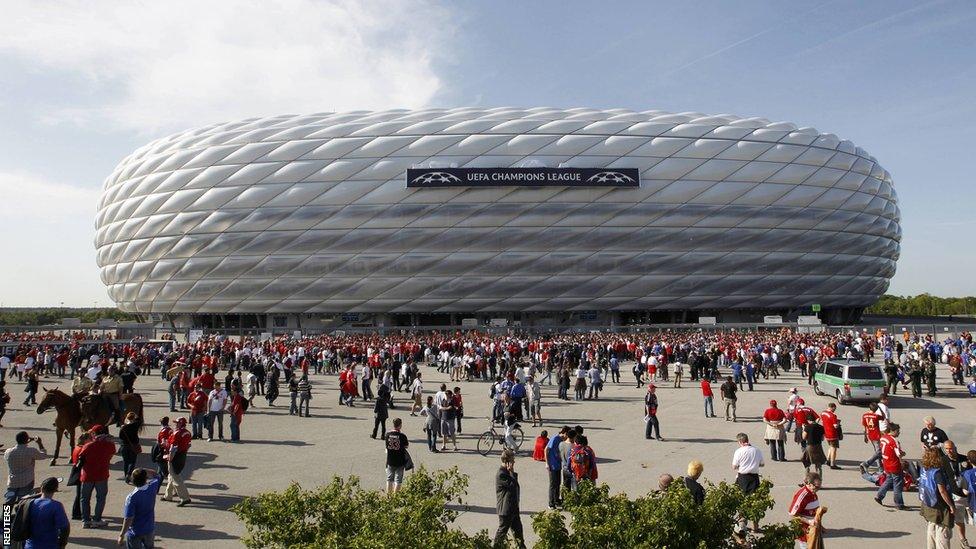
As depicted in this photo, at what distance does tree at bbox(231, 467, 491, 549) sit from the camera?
464 cm

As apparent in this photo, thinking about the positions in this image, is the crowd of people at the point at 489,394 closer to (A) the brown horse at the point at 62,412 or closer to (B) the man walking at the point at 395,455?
(B) the man walking at the point at 395,455

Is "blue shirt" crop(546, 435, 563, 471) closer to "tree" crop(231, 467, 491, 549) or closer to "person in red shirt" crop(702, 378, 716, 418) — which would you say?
"tree" crop(231, 467, 491, 549)

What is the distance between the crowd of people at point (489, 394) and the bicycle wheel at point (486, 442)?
43cm

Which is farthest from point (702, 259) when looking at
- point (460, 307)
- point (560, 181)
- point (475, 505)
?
point (475, 505)

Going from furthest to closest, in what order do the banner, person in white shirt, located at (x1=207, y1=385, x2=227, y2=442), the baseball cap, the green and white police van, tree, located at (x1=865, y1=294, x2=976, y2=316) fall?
tree, located at (x1=865, y1=294, x2=976, y2=316) → the banner → the green and white police van → person in white shirt, located at (x1=207, y1=385, x2=227, y2=442) → the baseball cap

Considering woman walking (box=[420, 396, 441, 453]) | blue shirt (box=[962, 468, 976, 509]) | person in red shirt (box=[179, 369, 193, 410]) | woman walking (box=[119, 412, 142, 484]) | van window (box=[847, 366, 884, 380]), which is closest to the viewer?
blue shirt (box=[962, 468, 976, 509])

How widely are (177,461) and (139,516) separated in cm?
293

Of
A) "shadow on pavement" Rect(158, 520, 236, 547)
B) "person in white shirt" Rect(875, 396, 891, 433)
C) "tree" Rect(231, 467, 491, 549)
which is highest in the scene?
"tree" Rect(231, 467, 491, 549)

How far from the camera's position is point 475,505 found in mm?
9992

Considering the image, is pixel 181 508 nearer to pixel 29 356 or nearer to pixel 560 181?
pixel 29 356

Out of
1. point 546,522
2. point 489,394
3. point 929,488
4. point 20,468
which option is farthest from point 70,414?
point 929,488

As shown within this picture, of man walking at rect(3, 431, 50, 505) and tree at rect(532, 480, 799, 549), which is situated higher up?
tree at rect(532, 480, 799, 549)

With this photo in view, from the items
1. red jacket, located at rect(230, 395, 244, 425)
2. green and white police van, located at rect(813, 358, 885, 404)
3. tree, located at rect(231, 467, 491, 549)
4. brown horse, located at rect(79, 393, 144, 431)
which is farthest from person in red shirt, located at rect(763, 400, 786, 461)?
brown horse, located at rect(79, 393, 144, 431)

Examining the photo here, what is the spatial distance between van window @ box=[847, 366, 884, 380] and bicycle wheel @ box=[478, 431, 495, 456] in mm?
12940
